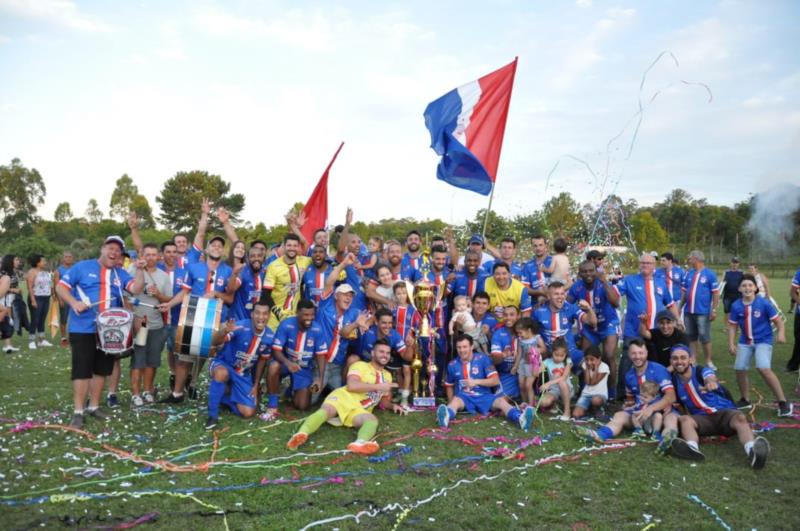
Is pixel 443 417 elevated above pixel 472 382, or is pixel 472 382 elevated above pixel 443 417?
pixel 472 382

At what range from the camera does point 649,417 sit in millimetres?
6062

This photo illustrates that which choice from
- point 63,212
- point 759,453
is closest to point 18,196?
point 63,212

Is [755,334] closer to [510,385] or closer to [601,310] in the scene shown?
[601,310]

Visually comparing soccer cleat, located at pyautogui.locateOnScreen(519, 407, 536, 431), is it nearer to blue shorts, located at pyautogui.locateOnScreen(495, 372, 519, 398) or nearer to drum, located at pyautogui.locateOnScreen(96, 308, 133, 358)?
blue shorts, located at pyautogui.locateOnScreen(495, 372, 519, 398)

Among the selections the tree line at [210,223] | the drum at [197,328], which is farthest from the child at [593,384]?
the tree line at [210,223]

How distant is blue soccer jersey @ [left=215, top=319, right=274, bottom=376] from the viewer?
22.3 ft

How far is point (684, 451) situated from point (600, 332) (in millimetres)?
2598

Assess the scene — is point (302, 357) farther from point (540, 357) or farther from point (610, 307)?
point (610, 307)

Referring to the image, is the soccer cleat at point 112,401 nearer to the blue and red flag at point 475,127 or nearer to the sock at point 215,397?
the sock at point 215,397

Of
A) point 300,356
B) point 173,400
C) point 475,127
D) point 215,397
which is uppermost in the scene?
point 475,127

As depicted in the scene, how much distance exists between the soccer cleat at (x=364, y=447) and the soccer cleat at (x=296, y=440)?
1.56 feet

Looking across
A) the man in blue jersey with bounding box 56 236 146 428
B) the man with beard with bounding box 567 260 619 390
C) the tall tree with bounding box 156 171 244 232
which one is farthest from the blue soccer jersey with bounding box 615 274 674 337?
the tall tree with bounding box 156 171 244 232

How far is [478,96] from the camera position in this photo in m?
9.17

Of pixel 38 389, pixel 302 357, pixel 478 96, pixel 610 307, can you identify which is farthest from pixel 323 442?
pixel 478 96
